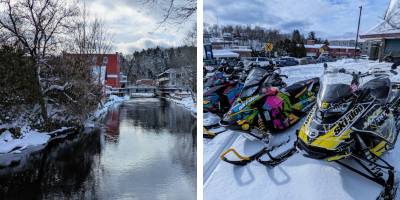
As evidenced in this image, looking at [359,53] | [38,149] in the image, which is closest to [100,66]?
[38,149]

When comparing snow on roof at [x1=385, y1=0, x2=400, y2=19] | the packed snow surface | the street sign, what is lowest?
the packed snow surface

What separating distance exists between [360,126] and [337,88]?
19 cm

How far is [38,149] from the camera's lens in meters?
4.11

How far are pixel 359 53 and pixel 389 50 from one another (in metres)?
0.12

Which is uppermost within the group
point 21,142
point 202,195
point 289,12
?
→ point 289,12

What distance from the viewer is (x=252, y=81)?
185 cm

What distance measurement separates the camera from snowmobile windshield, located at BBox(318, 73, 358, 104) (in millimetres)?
1446

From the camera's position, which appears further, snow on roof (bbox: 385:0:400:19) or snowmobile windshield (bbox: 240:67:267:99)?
snowmobile windshield (bbox: 240:67:267:99)

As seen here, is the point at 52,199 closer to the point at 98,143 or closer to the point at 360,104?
the point at 98,143

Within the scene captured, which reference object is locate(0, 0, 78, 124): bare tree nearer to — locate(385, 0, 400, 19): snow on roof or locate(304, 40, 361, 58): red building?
locate(304, 40, 361, 58): red building

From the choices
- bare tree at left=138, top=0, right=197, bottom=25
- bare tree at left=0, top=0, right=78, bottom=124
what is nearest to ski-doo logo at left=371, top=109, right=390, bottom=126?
bare tree at left=138, top=0, right=197, bottom=25

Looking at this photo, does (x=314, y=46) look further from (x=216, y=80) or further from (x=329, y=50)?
(x=216, y=80)

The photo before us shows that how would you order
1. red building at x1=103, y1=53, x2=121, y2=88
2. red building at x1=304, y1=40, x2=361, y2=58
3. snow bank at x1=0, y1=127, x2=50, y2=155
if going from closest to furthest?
red building at x1=304, y1=40, x2=361, y2=58 < red building at x1=103, y1=53, x2=121, y2=88 < snow bank at x1=0, y1=127, x2=50, y2=155

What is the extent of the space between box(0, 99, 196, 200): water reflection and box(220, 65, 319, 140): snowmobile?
102cm
